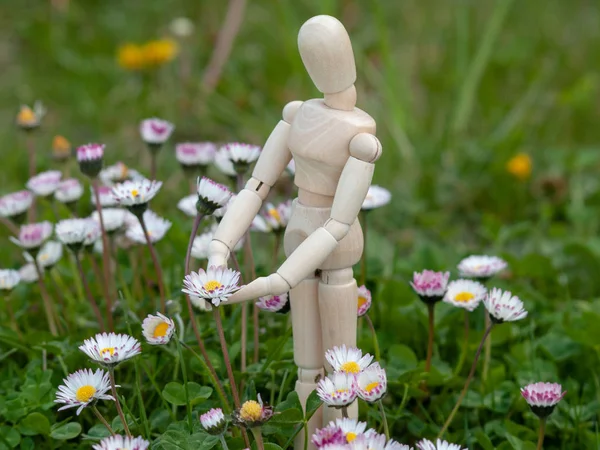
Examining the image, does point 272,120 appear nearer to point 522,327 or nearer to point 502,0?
point 502,0

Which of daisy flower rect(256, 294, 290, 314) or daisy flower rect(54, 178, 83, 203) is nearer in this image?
daisy flower rect(256, 294, 290, 314)

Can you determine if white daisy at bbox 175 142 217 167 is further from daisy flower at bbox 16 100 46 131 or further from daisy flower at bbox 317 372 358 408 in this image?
daisy flower at bbox 317 372 358 408

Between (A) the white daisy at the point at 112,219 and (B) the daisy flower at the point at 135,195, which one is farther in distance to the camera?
(A) the white daisy at the point at 112,219

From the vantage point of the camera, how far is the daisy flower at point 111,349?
3.38ft

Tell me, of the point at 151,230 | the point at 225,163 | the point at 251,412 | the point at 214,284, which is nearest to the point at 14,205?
the point at 151,230

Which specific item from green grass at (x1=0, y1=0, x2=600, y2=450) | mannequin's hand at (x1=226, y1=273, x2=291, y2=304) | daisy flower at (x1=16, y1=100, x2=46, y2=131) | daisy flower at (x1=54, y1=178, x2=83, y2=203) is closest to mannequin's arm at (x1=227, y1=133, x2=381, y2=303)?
mannequin's hand at (x1=226, y1=273, x2=291, y2=304)

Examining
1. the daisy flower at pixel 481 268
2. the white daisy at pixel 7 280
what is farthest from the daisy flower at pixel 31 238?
the daisy flower at pixel 481 268

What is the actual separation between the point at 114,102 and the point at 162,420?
1.96 m

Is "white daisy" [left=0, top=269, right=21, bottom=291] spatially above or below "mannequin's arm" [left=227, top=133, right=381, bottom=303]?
below

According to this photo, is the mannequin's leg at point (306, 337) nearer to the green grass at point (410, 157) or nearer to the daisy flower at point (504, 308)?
the green grass at point (410, 157)

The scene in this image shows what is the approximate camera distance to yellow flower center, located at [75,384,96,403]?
1040 millimetres

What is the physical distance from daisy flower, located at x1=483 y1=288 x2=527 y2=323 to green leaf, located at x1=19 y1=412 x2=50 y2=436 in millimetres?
659

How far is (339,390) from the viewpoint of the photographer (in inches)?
39.5

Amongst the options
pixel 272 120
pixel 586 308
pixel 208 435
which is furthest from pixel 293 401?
pixel 272 120
